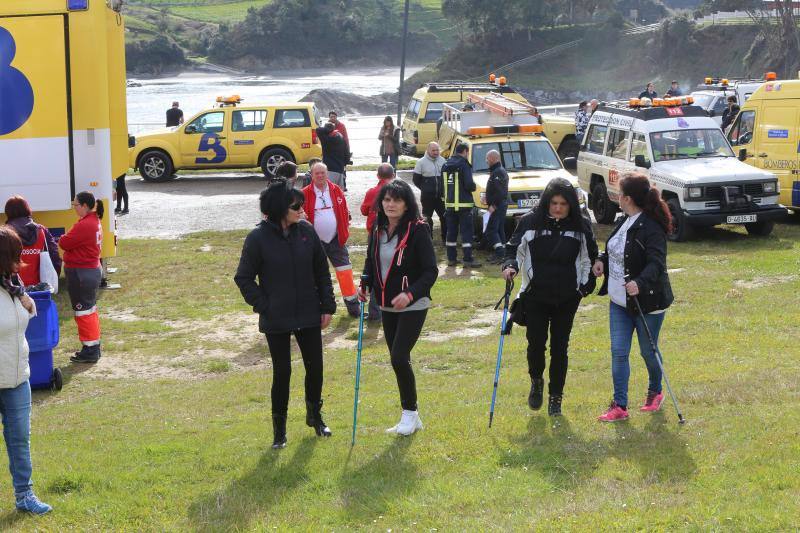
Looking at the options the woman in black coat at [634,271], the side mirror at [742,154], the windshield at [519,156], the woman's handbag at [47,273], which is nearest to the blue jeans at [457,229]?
the windshield at [519,156]

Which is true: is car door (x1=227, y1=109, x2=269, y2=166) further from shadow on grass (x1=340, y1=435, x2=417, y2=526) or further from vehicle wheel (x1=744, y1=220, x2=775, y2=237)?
shadow on grass (x1=340, y1=435, x2=417, y2=526)

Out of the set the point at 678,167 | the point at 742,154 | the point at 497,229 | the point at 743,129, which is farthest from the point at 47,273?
the point at 743,129

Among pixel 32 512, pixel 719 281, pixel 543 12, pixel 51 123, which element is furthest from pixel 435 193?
pixel 543 12

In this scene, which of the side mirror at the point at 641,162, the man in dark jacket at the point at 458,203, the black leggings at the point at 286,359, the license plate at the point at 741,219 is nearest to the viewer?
the black leggings at the point at 286,359

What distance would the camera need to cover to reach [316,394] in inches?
280

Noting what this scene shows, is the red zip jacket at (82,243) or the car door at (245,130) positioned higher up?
the car door at (245,130)

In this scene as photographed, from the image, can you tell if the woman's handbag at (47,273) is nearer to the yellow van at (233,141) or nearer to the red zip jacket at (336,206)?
the red zip jacket at (336,206)

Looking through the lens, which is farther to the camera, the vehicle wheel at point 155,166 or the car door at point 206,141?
the vehicle wheel at point 155,166

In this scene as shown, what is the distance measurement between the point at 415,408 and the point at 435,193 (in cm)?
921

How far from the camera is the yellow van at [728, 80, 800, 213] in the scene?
17.5 meters

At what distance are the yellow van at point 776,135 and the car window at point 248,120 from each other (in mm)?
11546

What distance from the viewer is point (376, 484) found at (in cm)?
612

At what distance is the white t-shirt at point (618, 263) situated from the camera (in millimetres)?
7000

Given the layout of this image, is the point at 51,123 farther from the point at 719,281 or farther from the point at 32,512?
the point at 719,281
